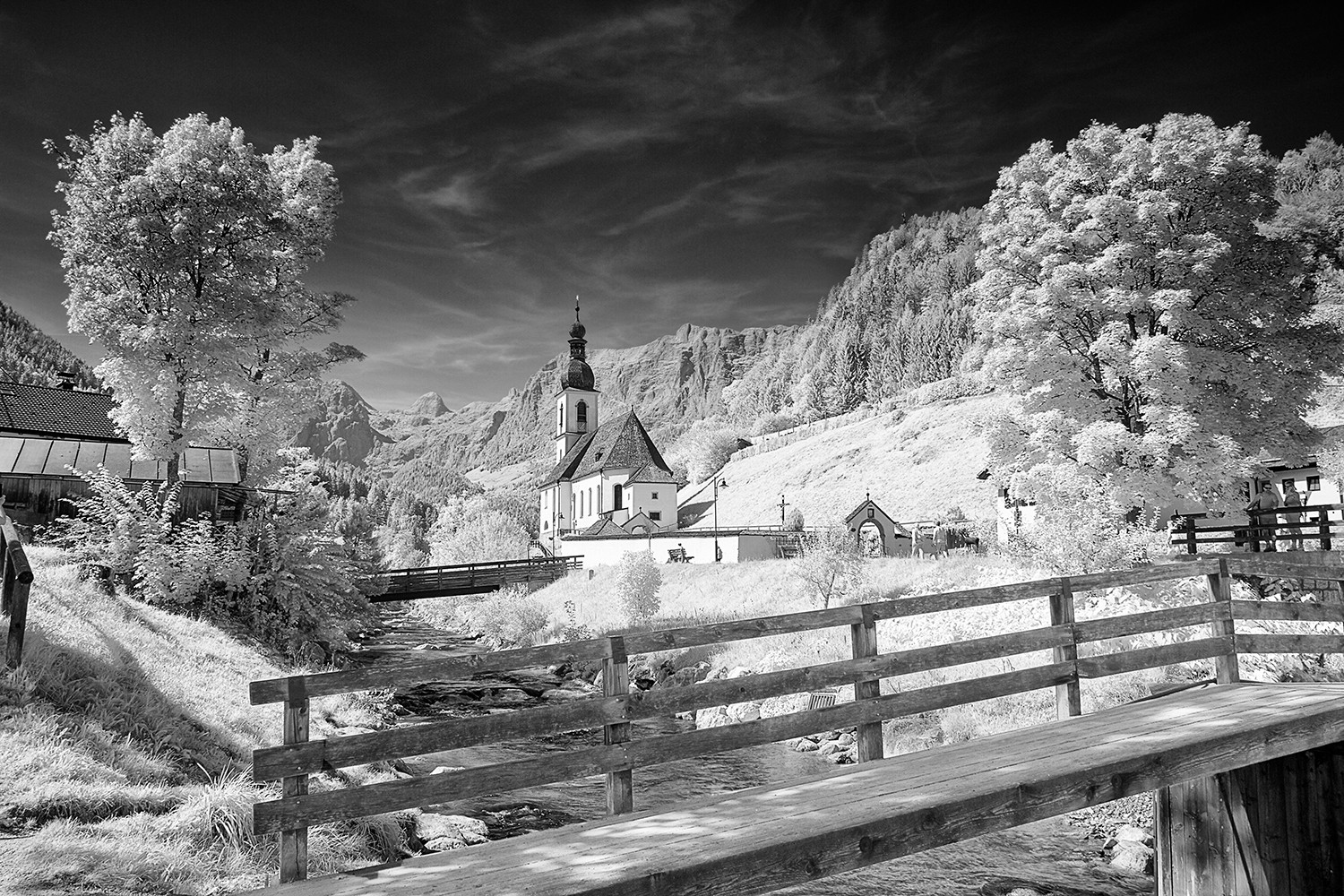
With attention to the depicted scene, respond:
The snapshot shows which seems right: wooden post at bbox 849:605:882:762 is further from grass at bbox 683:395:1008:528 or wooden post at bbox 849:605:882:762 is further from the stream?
grass at bbox 683:395:1008:528

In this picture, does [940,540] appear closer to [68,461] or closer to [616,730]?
[68,461]

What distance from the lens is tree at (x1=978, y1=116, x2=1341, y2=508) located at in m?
18.2

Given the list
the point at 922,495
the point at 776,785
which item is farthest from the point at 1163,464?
the point at 922,495

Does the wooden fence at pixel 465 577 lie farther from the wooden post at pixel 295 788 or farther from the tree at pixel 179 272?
the wooden post at pixel 295 788

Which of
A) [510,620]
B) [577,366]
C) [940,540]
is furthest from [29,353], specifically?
[940,540]

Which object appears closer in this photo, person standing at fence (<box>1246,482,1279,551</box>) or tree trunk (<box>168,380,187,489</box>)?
tree trunk (<box>168,380,187,489</box>)

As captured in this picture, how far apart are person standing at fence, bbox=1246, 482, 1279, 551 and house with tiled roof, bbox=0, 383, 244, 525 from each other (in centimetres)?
2733

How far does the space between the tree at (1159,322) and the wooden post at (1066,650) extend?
13332mm

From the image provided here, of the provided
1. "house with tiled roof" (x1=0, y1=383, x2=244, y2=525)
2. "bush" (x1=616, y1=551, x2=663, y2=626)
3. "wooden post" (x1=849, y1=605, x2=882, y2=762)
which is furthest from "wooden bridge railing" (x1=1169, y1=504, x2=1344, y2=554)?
"house with tiled roof" (x1=0, y1=383, x2=244, y2=525)

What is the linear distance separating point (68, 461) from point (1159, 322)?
113ft

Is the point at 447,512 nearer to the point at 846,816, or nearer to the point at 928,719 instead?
the point at 928,719

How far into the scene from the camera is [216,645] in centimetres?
1434

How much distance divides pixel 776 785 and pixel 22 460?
3140cm

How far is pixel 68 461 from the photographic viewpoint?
1056 inches
